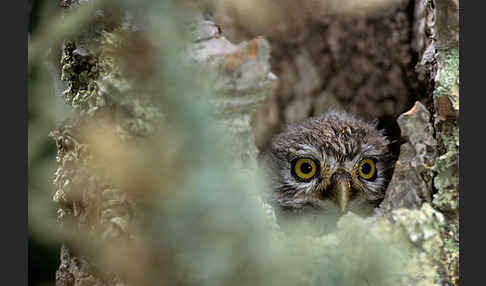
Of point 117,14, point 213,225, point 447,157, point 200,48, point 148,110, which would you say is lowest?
point 213,225

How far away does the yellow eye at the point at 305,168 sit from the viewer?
11.2ft

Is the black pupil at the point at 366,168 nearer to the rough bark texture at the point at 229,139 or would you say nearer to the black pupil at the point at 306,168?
the black pupil at the point at 306,168

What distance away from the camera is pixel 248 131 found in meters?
2.34

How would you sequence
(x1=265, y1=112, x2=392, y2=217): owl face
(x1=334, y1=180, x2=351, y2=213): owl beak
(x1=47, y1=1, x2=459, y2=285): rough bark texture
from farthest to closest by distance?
(x1=265, y1=112, x2=392, y2=217): owl face < (x1=334, y1=180, x2=351, y2=213): owl beak < (x1=47, y1=1, x2=459, y2=285): rough bark texture

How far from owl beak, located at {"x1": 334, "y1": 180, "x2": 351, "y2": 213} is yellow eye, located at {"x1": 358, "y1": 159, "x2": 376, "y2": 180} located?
0.75 feet

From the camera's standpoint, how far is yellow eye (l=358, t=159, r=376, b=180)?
341cm

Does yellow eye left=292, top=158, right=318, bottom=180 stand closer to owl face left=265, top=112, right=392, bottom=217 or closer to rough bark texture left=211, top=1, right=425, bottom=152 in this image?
owl face left=265, top=112, right=392, bottom=217

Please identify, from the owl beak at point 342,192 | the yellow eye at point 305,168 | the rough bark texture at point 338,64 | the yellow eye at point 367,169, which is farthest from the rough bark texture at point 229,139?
the rough bark texture at point 338,64

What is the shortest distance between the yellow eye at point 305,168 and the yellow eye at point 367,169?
282 millimetres

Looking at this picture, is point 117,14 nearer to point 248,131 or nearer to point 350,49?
point 248,131

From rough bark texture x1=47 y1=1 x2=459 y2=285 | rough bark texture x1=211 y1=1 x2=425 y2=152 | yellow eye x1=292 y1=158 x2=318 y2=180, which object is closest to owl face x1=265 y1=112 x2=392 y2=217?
yellow eye x1=292 y1=158 x2=318 y2=180

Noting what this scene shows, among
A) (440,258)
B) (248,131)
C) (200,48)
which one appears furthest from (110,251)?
(440,258)

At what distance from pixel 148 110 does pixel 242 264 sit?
71 centimetres

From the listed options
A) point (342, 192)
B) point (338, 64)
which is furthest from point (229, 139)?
point (338, 64)
